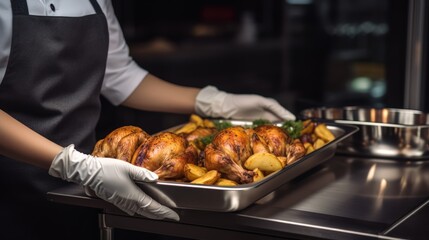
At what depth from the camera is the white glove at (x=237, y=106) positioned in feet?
7.36

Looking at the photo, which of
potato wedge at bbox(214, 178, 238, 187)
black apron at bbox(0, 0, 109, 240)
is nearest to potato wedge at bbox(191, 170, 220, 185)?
potato wedge at bbox(214, 178, 238, 187)

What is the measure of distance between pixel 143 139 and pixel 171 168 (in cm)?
17

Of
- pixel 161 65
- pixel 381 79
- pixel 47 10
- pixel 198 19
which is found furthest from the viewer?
pixel 381 79

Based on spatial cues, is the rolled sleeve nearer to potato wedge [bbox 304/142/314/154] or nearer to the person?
the person

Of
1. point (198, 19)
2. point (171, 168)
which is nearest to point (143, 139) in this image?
point (171, 168)

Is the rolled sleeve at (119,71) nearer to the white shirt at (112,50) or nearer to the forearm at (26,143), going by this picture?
the white shirt at (112,50)

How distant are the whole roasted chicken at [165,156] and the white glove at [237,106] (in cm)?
67

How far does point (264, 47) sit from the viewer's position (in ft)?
18.4

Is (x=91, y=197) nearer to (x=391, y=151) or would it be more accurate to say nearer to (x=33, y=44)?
(x=33, y=44)

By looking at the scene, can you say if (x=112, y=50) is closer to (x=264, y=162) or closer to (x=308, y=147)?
(x=308, y=147)

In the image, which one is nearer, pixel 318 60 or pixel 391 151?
pixel 391 151

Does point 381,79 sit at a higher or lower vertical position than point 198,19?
lower

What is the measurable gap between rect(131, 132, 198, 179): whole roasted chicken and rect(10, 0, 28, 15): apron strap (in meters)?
0.59

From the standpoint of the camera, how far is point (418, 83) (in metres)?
3.50
